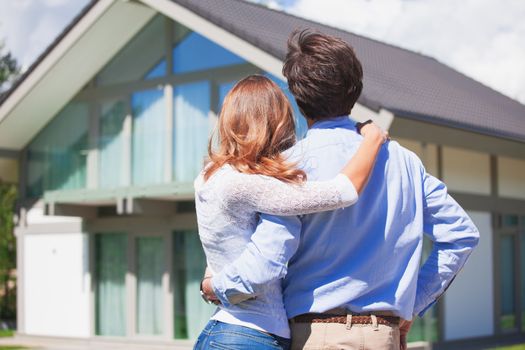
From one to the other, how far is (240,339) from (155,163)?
12656 millimetres

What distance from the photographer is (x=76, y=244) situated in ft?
54.6

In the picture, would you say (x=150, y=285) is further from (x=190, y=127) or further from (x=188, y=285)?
(x=190, y=127)

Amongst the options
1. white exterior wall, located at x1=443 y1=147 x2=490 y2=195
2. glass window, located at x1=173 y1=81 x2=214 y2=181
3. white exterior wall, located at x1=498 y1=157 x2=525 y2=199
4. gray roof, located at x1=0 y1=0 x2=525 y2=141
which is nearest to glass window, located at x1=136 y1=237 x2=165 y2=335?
glass window, located at x1=173 y1=81 x2=214 y2=181

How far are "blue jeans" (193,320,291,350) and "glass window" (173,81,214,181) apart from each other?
11849 millimetres

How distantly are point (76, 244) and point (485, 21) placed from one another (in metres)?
44.9

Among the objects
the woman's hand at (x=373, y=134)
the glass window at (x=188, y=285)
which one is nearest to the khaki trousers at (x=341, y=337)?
the woman's hand at (x=373, y=134)

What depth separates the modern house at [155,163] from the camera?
14.0m

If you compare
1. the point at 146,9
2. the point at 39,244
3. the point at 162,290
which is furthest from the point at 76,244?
the point at 146,9

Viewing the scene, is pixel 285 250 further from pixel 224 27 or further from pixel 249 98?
pixel 224 27

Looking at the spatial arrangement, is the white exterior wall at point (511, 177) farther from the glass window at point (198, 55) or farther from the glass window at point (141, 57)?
the glass window at point (141, 57)

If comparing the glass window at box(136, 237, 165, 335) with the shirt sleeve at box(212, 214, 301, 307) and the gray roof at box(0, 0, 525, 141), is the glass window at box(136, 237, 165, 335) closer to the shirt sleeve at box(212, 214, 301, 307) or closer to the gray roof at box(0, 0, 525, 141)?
the gray roof at box(0, 0, 525, 141)

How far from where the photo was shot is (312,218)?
2.43 metres

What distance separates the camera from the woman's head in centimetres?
245

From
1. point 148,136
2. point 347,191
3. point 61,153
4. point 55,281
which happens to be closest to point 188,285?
point 148,136
